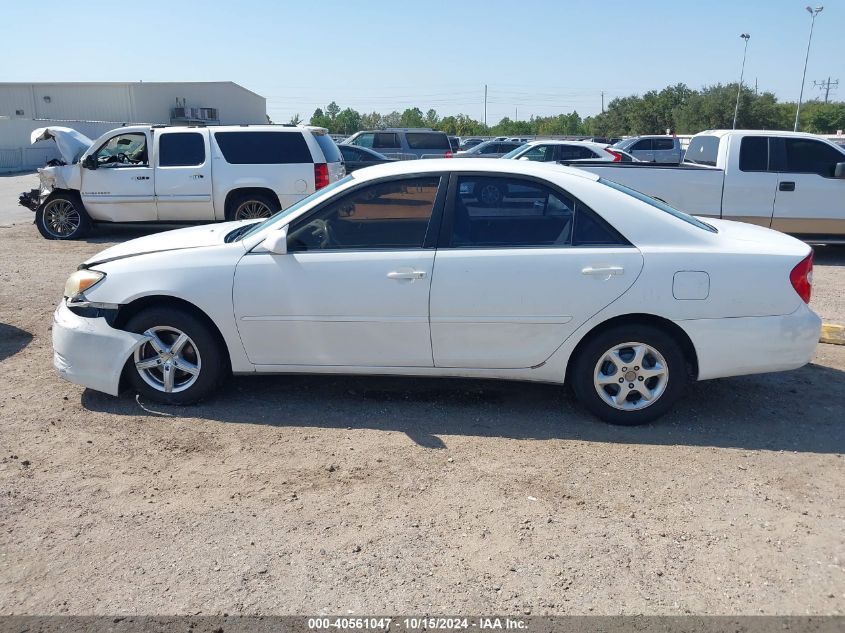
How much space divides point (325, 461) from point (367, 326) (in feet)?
3.04

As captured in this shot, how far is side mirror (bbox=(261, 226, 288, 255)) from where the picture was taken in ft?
15.5

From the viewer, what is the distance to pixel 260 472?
163 inches

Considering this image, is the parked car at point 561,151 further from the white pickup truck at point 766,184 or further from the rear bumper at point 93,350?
the rear bumper at point 93,350

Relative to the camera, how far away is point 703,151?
→ 1173 cm

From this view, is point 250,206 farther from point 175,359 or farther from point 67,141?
point 175,359

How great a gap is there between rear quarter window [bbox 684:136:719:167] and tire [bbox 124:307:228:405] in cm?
901

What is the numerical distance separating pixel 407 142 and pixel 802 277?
20.3m

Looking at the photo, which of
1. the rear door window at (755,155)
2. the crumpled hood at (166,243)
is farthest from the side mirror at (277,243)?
the rear door window at (755,155)

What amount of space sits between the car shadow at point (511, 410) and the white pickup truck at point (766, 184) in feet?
18.6

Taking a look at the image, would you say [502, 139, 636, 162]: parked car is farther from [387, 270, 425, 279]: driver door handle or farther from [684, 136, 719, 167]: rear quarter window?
[387, 270, 425, 279]: driver door handle

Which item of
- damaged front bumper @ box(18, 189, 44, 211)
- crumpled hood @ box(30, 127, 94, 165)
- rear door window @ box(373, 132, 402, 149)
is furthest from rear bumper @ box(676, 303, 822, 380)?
rear door window @ box(373, 132, 402, 149)

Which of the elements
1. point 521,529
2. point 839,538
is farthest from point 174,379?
point 839,538

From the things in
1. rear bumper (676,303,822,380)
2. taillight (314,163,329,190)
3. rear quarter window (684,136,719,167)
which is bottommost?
rear bumper (676,303,822,380)

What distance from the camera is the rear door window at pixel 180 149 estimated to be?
12.0m
